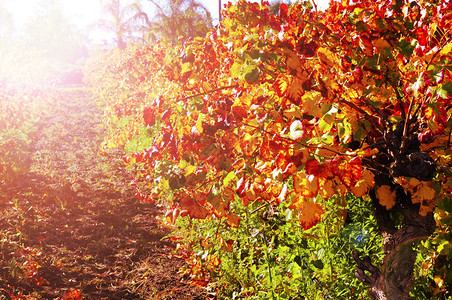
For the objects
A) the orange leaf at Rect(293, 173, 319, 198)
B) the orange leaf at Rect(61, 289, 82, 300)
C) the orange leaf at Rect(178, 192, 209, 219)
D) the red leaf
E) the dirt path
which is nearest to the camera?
the orange leaf at Rect(293, 173, 319, 198)

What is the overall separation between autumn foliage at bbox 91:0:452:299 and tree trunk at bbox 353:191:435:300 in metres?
0.02

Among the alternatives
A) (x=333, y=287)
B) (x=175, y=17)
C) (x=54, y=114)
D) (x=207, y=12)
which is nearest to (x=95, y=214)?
(x=333, y=287)

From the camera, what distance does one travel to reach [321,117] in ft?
4.75

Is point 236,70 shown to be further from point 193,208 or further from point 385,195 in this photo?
point 385,195

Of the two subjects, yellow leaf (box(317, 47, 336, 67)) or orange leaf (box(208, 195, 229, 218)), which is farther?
orange leaf (box(208, 195, 229, 218))

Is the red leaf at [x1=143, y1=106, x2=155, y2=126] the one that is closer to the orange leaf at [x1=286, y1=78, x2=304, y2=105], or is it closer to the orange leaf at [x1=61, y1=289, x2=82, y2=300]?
the orange leaf at [x1=286, y1=78, x2=304, y2=105]

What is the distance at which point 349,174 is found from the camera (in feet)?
4.33

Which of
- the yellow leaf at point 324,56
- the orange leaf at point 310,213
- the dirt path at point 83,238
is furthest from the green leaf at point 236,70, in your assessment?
the dirt path at point 83,238

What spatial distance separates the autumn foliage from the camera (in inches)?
54.2

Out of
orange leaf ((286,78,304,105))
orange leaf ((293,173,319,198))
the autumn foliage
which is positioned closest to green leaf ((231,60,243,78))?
the autumn foliage

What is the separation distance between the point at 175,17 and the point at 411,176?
16.2m

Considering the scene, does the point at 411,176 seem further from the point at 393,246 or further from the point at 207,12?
the point at 207,12

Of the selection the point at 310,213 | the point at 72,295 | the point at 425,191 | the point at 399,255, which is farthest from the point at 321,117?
the point at 72,295

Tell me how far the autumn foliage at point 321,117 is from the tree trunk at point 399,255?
2cm
